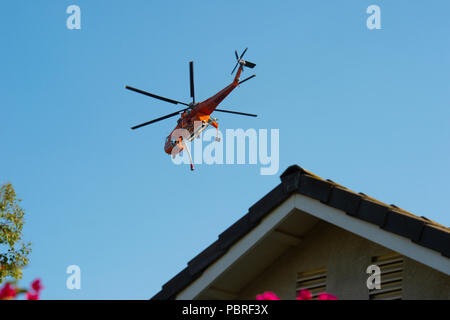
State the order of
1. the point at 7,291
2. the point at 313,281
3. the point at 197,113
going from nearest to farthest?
the point at 7,291
the point at 313,281
the point at 197,113

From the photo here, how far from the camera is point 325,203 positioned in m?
5.86

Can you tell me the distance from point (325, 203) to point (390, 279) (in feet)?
2.86

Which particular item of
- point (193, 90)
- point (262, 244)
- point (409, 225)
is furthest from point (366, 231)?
point (193, 90)

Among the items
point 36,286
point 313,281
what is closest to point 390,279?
point 313,281

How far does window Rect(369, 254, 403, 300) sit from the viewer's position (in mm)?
5945

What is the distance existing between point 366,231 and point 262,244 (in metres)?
1.25

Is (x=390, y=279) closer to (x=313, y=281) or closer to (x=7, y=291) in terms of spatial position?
(x=313, y=281)

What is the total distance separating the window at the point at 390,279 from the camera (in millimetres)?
5945

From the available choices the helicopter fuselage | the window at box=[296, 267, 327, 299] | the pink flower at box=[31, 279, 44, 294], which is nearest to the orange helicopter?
the helicopter fuselage

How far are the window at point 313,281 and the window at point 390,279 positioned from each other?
1.77ft

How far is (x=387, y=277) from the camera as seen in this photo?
19.7 ft

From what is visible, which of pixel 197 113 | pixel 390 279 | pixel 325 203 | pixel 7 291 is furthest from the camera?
pixel 197 113
